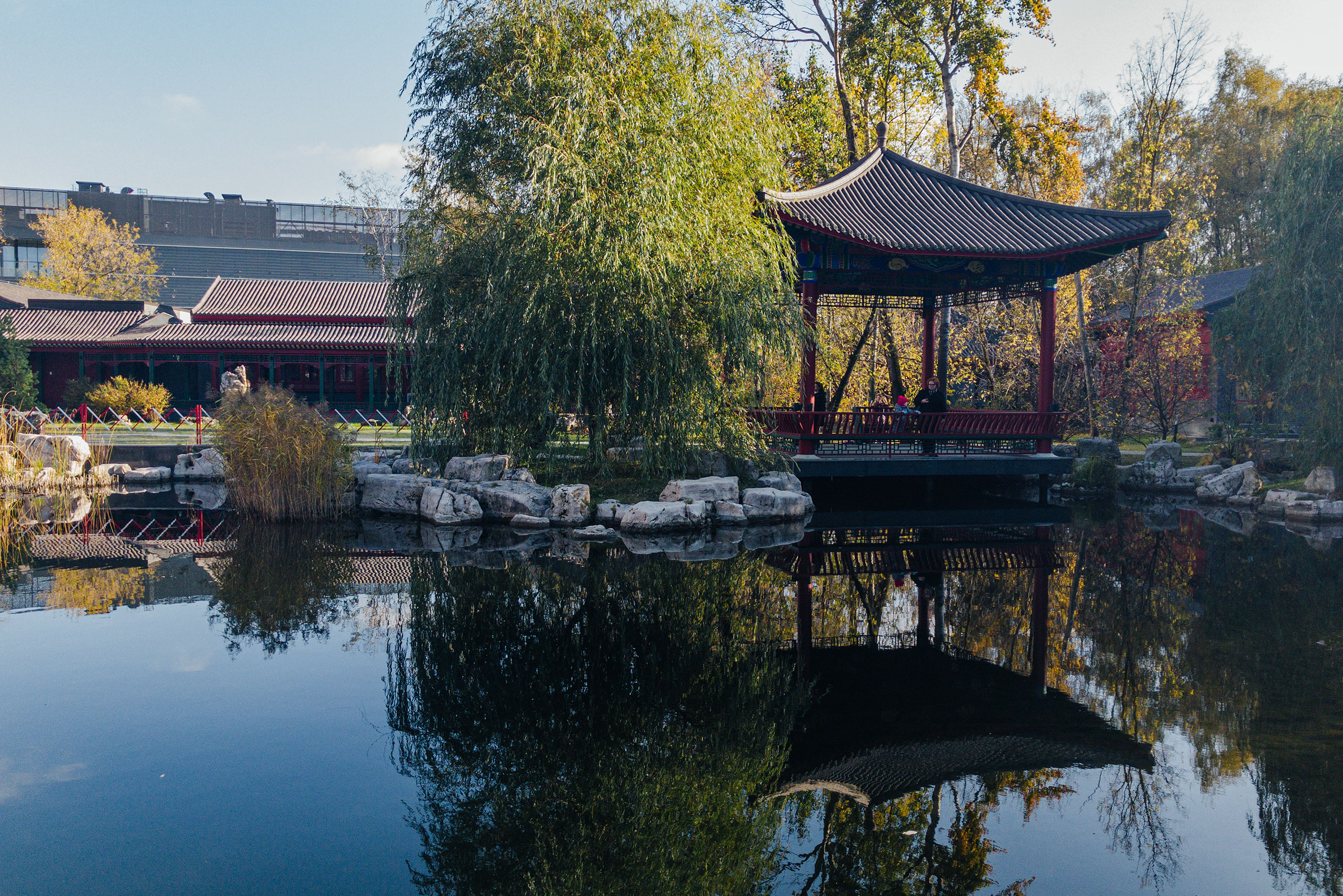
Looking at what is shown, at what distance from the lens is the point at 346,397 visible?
2545cm

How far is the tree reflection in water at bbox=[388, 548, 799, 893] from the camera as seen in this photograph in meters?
3.25

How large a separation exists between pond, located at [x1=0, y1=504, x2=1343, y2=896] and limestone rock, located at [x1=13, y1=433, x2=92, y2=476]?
7480 mm

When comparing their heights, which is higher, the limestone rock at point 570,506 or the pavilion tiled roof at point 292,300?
the pavilion tiled roof at point 292,300

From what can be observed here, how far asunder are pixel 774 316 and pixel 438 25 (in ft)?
19.5

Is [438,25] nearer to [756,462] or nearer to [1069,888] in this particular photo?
[756,462]

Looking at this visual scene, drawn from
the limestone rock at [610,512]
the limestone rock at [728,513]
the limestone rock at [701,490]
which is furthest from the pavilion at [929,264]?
the limestone rock at [610,512]

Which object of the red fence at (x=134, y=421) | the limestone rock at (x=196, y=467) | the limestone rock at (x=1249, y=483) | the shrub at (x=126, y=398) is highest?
the shrub at (x=126, y=398)

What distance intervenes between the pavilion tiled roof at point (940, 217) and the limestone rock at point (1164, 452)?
15.2 feet

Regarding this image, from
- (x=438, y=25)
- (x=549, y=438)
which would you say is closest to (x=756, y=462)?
(x=549, y=438)

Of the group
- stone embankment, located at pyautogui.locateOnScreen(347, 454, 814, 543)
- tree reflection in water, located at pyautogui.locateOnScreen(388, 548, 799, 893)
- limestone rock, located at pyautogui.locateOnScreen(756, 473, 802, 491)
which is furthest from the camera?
limestone rock, located at pyautogui.locateOnScreen(756, 473, 802, 491)

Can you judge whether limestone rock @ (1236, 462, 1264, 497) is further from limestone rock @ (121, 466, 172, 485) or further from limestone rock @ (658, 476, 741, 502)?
limestone rock @ (121, 466, 172, 485)

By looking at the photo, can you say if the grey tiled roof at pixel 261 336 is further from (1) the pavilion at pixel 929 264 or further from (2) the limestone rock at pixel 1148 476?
(2) the limestone rock at pixel 1148 476

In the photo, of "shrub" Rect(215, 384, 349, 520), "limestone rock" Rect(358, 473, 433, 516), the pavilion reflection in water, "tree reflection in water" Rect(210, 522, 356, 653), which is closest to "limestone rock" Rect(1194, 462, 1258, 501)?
the pavilion reflection in water

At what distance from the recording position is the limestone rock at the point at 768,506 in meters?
11.2
